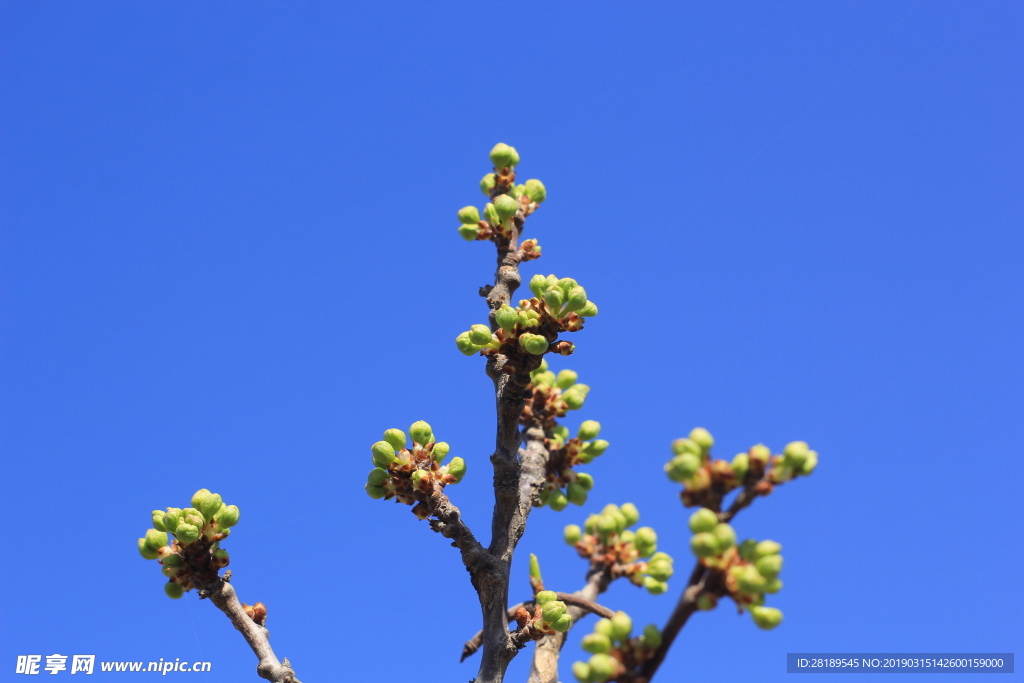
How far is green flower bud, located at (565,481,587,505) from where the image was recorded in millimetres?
6504

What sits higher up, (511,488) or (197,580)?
(511,488)

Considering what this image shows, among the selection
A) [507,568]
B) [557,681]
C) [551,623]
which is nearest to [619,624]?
[551,623]

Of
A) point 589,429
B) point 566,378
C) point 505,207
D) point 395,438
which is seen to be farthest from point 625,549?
point 505,207

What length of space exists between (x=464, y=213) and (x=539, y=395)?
1677mm

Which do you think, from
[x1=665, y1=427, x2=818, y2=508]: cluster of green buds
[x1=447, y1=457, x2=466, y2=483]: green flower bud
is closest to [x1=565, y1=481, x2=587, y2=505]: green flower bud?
[x1=447, y1=457, x2=466, y2=483]: green flower bud

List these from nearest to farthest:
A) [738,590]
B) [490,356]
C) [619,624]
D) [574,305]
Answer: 1. [738,590]
2. [619,624]
3. [574,305]
4. [490,356]

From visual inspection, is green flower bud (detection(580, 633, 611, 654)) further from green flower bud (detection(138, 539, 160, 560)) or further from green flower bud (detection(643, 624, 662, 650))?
green flower bud (detection(138, 539, 160, 560))

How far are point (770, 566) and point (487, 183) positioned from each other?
4.62 m

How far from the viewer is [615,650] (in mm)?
2828

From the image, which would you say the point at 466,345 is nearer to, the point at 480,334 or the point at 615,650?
the point at 480,334

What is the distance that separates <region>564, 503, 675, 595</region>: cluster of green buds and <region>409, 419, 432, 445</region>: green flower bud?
5.30 ft

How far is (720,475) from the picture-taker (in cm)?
264

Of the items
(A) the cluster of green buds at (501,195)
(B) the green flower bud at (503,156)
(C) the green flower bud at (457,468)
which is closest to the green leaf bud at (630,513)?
(C) the green flower bud at (457,468)

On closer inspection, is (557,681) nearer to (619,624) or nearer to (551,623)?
(551,623)
